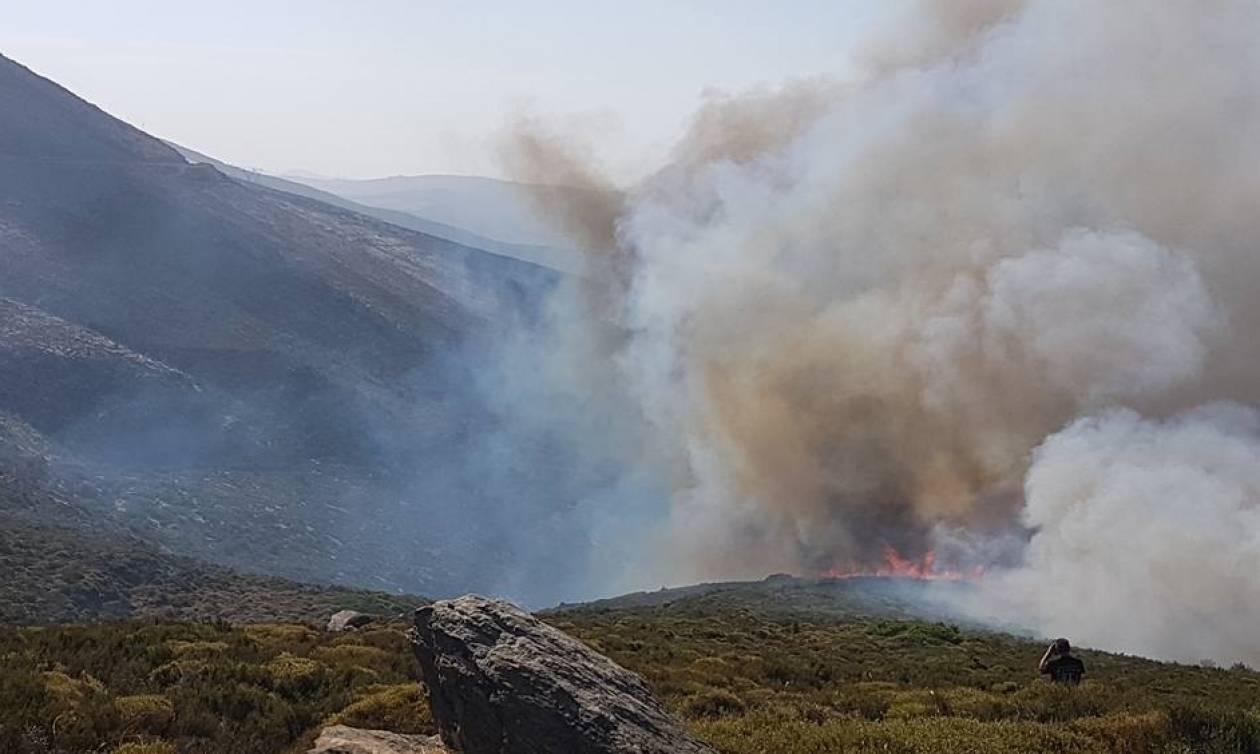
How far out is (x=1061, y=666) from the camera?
2242cm

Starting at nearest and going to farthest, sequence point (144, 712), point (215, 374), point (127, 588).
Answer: point (144, 712) < point (127, 588) < point (215, 374)

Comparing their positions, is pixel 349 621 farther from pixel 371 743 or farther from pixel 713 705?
pixel 371 743

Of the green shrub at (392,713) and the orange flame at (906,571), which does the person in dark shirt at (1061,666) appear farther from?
the orange flame at (906,571)

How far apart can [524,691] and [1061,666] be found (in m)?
17.1

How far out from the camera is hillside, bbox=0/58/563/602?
208 ft

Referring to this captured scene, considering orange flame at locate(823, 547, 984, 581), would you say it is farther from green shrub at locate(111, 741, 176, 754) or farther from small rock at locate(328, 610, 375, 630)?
green shrub at locate(111, 741, 176, 754)

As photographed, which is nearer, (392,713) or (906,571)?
(392,713)

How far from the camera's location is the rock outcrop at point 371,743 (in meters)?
11.8

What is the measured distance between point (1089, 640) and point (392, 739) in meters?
36.9

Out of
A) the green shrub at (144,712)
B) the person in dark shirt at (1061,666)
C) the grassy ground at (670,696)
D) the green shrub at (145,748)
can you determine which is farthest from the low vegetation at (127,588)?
the person in dark shirt at (1061,666)

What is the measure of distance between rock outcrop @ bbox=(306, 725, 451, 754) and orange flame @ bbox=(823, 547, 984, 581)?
44903mm

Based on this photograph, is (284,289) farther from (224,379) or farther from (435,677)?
(435,677)

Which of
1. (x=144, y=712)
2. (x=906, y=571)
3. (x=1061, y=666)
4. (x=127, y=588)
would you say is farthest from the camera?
(x=906, y=571)

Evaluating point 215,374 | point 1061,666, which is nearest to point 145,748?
point 1061,666
